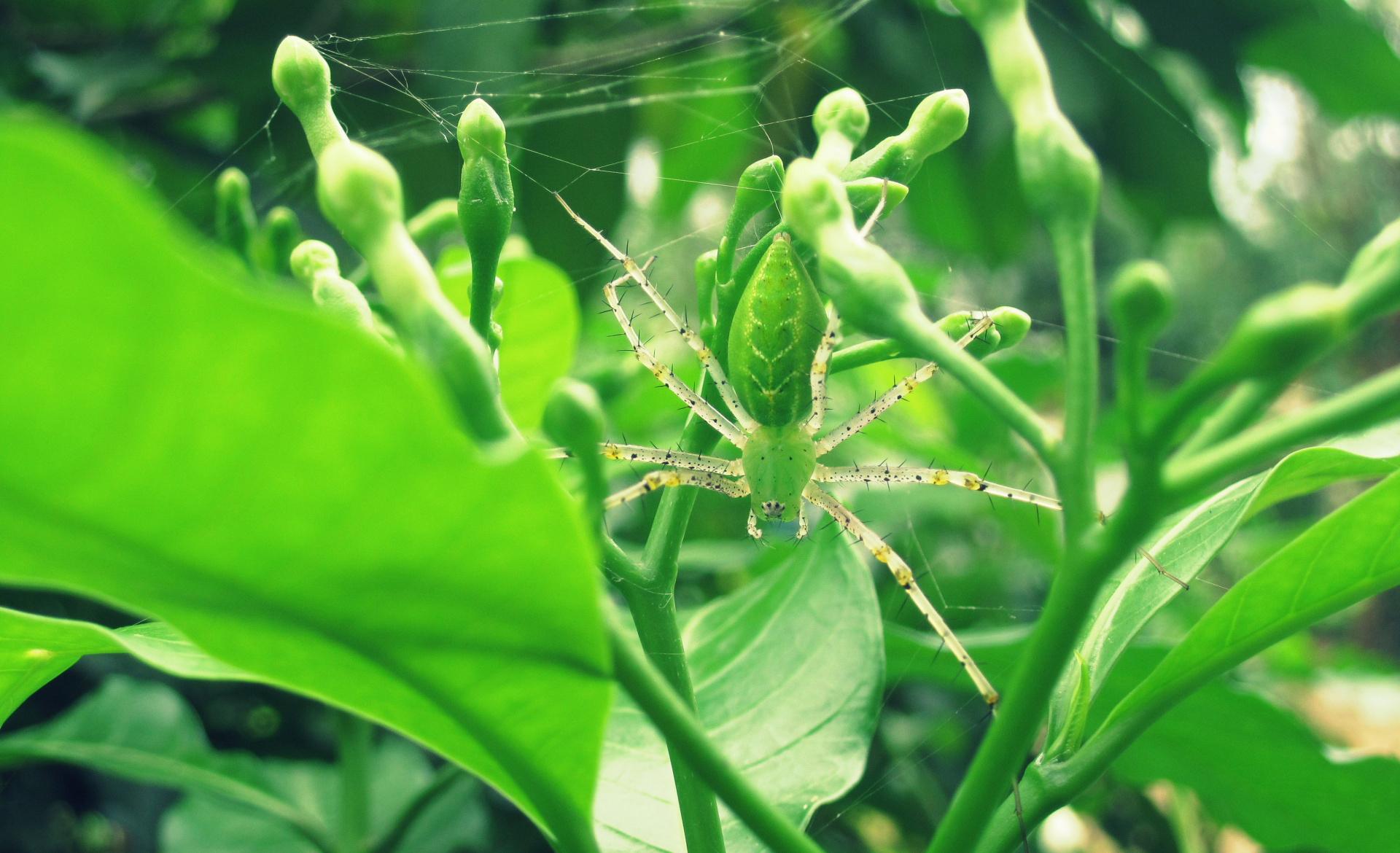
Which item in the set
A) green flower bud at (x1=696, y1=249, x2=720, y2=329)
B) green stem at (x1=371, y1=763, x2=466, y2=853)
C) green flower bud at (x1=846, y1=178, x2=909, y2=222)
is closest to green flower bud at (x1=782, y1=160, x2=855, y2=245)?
green flower bud at (x1=846, y1=178, x2=909, y2=222)

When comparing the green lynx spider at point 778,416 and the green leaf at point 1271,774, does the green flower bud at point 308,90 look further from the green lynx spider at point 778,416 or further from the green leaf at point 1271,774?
the green leaf at point 1271,774

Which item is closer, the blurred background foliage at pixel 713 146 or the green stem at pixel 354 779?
the green stem at pixel 354 779

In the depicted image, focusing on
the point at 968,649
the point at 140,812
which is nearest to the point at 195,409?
the point at 968,649

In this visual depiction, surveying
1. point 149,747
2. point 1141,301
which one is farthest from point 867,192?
point 149,747

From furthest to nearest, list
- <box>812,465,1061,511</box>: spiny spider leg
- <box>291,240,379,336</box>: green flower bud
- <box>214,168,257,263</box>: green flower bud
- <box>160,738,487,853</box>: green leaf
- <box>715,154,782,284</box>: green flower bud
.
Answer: <box>160,738,487,853</box>: green leaf < <box>214,168,257,263</box>: green flower bud < <box>812,465,1061,511</box>: spiny spider leg < <box>715,154,782,284</box>: green flower bud < <box>291,240,379,336</box>: green flower bud

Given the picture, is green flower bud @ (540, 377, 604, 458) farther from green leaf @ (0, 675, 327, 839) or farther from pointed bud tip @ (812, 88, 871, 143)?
green leaf @ (0, 675, 327, 839)

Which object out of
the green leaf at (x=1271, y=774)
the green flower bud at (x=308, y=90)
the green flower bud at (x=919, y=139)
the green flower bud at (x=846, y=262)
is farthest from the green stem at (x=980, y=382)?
the green leaf at (x=1271, y=774)

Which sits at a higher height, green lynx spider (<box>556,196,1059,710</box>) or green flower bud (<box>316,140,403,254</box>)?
green lynx spider (<box>556,196,1059,710</box>)
